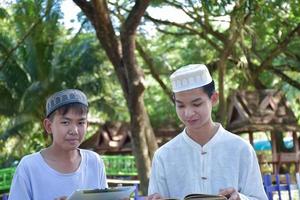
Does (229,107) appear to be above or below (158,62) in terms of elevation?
below

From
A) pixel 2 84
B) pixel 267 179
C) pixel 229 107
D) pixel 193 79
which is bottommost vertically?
pixel 267 179

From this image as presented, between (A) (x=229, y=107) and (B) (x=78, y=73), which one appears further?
(B) (x=78, y=73)

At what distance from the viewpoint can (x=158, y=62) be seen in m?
15.9

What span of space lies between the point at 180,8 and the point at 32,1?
12.8 feet

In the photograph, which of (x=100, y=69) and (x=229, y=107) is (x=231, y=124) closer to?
(x=229, y=107)

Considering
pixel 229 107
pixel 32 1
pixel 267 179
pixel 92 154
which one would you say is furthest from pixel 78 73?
pixel 92 154

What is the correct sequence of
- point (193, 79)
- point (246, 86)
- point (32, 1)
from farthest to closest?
1. point (246, 86)
2. point (32, 1)
3. point (193, 79)

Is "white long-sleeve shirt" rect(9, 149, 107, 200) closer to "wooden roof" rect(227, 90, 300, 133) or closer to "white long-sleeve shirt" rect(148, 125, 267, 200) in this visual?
"white long-sleeve shirt" rect(148, 125, 267, 200)

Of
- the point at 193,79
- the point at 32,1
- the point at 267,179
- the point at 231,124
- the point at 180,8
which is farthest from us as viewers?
the point at 231,124

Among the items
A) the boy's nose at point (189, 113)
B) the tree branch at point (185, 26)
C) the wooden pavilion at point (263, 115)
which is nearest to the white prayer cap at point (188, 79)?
the boy's nose at point (189, 113)

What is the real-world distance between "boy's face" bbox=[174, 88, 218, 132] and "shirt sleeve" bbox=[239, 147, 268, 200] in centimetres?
29

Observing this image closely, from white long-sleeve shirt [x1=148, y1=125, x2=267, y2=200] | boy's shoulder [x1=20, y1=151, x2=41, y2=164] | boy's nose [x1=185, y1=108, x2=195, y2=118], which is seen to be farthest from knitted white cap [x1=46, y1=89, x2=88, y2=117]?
boy's nose [x1=185, y1=108, x2=195, y2=118]

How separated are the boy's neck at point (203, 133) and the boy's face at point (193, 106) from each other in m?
0.08

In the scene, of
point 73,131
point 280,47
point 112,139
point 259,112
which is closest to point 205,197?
point 73,131
